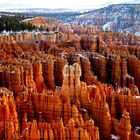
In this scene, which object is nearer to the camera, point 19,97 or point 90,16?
point 19,97

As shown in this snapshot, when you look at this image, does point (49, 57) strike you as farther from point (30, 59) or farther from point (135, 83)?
point (135, 83)

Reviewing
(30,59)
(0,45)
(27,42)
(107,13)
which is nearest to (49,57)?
(30,59)

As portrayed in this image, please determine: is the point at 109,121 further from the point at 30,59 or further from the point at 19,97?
the point at 30,59

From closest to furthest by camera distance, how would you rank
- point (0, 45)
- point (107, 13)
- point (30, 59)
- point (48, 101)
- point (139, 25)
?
1. point (48, 101)
2. point (30, 59)
3. point (0, 45)
4. point (139, 25)
5. point (107, 13)

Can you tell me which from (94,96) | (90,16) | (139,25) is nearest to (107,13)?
(90,16)

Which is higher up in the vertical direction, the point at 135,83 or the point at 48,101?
the point at 48,101

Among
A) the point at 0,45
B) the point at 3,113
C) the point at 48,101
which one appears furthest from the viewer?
the point at 0,45
